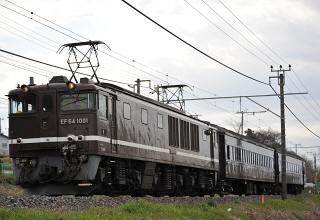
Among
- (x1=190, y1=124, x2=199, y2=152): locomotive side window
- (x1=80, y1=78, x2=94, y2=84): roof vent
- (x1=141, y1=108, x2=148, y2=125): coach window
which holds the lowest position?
(x1=190, y1=124, x2=199, y2=152): locomotive side window

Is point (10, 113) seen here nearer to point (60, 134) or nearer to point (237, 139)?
point (60, 134)

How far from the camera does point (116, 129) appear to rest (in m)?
17.4

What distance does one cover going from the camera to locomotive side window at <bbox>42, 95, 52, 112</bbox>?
1669 cm

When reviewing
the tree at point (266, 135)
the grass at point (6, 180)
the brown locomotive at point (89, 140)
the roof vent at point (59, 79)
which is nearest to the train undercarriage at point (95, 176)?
the brown locomotive at point (89, 140)

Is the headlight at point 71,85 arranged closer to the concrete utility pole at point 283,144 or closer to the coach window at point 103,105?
the coach window at point 103,105

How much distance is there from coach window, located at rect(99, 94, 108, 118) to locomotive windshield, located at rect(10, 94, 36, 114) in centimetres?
205

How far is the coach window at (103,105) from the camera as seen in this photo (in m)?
16.6

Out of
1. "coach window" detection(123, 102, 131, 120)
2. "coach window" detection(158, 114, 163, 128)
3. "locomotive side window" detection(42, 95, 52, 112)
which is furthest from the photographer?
"coach window" detection(158, 114, 163, 128)

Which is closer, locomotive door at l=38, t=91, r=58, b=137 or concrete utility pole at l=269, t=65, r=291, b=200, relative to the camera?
locomotive door at l=38, t=91, r=58, b=137

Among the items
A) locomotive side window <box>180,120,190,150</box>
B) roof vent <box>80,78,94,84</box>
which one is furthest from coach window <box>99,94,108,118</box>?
locomotive side window <box>180,120,190,150</box>

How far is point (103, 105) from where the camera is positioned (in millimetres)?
16766

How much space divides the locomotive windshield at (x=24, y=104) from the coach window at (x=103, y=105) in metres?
2.05

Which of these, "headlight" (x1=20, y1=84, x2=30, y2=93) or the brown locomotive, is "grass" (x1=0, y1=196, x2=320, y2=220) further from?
"headlight" (x1=20, y1=84, x2=30, y2=93)

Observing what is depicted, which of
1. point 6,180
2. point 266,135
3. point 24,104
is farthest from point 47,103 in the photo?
point 266,135
